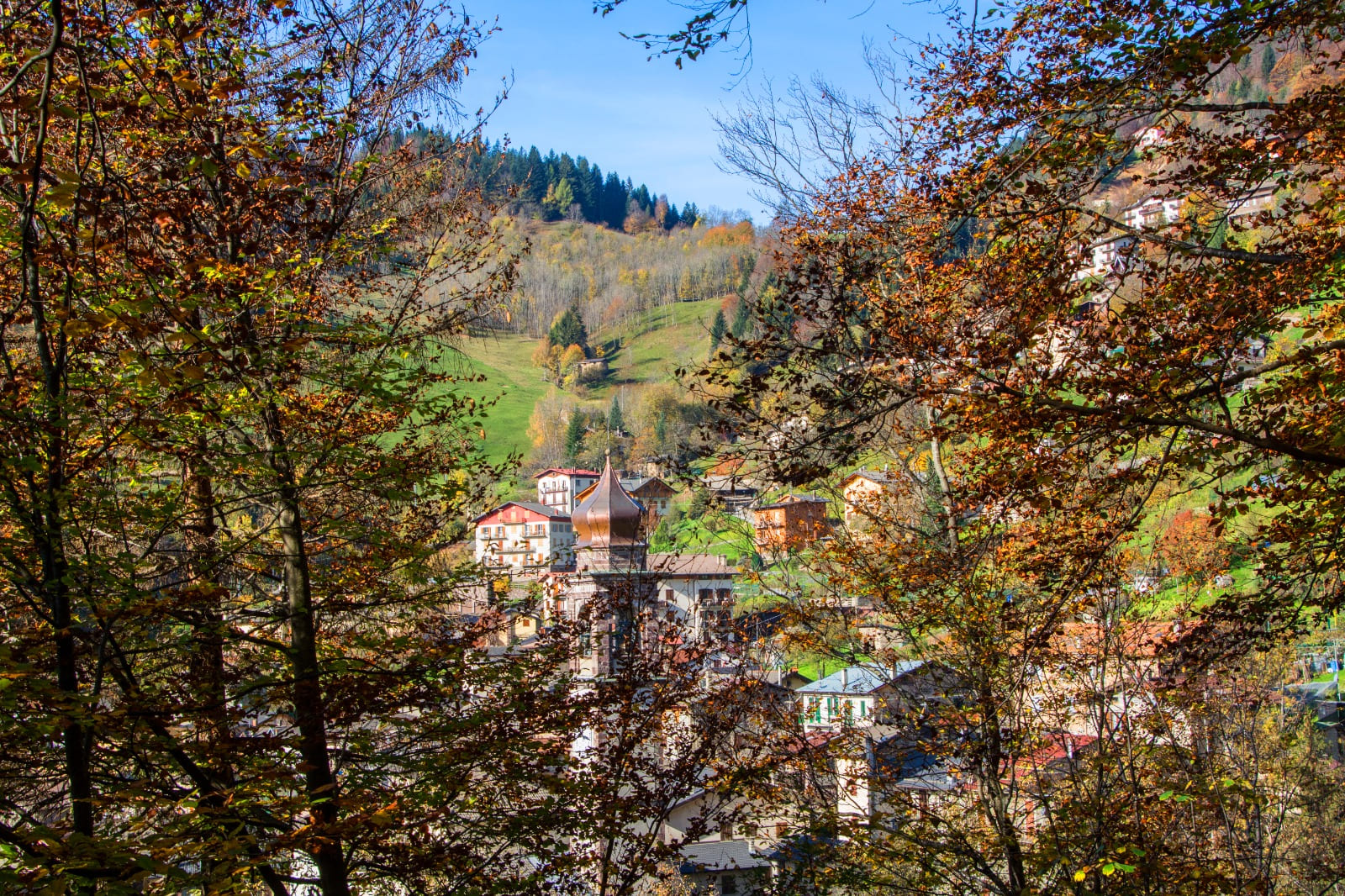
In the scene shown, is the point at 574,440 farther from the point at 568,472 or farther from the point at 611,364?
the point at 611,364

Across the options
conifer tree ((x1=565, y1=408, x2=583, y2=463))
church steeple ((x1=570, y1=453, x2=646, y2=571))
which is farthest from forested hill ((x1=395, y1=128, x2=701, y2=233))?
church steeple ((x1=570, y1=453, x2=646, y2=571))

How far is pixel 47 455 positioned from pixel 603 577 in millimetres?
23397

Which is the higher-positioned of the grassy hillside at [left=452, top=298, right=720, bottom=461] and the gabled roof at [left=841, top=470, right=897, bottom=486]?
the grassy hillside at [left=452, top=298, right=720, bottom=461]

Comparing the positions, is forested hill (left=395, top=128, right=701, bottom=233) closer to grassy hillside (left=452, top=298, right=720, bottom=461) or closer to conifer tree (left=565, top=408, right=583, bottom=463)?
grassy hillside (left=452, top=298, right=720, bottom=461)

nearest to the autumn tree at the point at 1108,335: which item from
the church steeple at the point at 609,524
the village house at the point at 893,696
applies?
the village house at the point at 893,696

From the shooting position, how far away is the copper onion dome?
30219mm

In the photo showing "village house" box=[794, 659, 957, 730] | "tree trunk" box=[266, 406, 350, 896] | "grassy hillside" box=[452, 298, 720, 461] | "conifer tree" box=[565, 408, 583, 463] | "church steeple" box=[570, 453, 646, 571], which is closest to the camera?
"tree trunk" box=[266, 406, 350, 896]

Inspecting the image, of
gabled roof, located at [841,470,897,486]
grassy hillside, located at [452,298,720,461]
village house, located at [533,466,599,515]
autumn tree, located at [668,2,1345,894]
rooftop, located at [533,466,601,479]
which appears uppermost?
grassy hillside, located at [452,298,720,461]

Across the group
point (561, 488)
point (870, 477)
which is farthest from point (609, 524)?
point (561, 488)

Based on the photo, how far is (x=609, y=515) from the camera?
30281mm

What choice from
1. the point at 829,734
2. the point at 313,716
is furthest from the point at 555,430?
the point at 313,716

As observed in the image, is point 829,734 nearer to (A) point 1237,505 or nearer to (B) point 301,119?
(A) point 1237,505

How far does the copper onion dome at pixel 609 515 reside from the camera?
1190 inches

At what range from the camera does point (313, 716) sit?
682 cm
